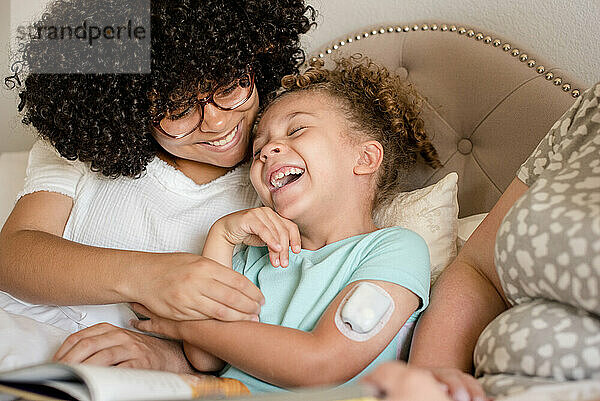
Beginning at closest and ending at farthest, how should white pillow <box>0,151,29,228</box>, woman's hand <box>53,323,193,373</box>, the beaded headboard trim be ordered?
1. woman's hand <box>53,323,193,373</box>
2. the beaded headboard trim
3. white pillow <box>0,151,29,228</box>

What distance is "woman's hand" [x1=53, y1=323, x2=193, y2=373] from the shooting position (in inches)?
45.5

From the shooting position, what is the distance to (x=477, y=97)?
5.49 ft

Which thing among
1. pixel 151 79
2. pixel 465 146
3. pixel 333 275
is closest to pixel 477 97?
pixel 465 146

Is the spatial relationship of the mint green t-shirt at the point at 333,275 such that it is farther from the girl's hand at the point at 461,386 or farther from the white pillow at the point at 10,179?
the white pillow at the point at 10,179

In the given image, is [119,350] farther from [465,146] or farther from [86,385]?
[465,146]

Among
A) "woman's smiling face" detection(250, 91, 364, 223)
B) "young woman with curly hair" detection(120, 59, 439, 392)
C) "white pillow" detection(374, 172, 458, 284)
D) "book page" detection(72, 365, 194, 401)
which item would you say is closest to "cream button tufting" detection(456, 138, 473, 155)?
"young woman with curly hair" detection(120, 59, 439, 392)

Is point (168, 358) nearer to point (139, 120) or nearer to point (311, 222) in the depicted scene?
point (311, 222)

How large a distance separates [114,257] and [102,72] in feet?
1.31

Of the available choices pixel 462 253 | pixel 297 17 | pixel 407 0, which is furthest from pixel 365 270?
pixel 407 0

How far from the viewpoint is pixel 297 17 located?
1.55m

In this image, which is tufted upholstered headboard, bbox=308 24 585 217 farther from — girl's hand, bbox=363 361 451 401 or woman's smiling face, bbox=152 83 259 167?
girl's hand, bbox=363 361 451 401

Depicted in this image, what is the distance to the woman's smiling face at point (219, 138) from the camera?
136 centimetres

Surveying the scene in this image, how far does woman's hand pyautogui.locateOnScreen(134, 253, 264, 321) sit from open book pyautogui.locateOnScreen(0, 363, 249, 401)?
242 millimetres

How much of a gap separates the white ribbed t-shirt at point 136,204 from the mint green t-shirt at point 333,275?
232mm
